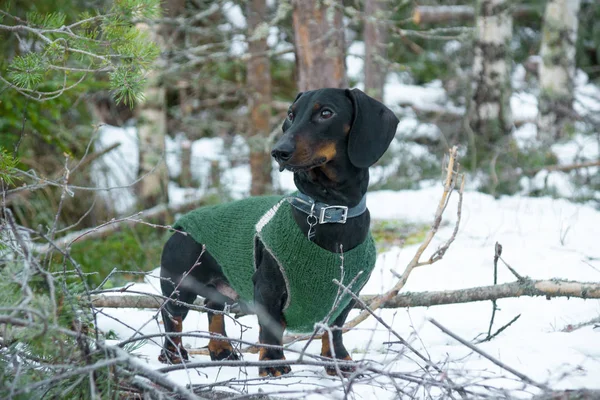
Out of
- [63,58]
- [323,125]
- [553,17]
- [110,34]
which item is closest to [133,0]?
[110,34]

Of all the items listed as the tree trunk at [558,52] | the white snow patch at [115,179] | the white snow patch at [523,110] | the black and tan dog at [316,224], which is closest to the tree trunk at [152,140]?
the white snow patch at [115,179]

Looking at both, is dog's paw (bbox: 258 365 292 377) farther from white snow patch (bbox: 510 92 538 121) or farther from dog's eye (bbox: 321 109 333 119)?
white snow patch (bbox: 510 92 538 121)

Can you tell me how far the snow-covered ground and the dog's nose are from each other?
766 mm

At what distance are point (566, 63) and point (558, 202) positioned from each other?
14.0 ft

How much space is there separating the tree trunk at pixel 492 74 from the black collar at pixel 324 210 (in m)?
5.75

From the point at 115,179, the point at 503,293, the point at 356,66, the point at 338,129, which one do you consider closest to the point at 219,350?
the point at 338,129

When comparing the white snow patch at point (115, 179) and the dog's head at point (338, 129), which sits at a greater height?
the dog's head at point (338, 129)

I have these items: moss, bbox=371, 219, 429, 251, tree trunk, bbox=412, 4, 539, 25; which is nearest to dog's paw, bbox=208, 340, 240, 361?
moss, bbox=371, 219, 429, 251

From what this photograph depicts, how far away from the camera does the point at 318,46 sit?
5.29m

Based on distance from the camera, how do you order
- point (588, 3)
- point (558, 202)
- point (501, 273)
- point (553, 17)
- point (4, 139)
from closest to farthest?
point (501, 273) → point (4, 139) → point (558, 202) → point (553, 17) → point (588, 3)

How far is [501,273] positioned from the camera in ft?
13.9

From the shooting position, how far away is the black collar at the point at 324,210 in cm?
285

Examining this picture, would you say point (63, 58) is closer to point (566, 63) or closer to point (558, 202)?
point (558, 202)

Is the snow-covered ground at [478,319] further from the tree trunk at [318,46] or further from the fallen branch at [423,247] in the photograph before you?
the tree trunk at [318,46]
